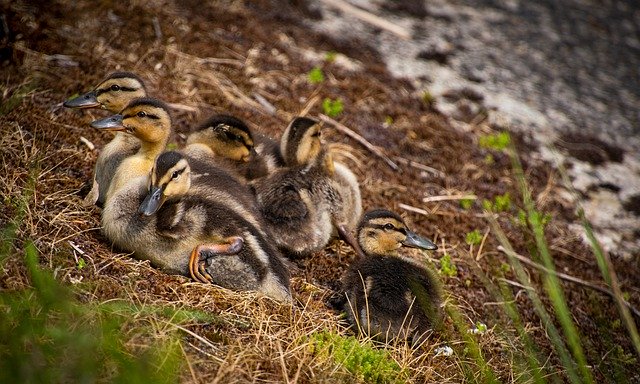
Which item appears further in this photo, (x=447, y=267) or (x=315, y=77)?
(x=315, y=77)

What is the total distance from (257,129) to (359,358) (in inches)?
117

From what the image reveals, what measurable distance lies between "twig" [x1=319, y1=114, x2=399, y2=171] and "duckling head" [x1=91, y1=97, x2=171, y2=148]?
8.04 feet

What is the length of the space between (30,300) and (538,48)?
8154 millimetres

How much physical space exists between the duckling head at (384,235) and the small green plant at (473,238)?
1.15m

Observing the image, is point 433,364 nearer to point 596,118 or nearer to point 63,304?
point 63,304

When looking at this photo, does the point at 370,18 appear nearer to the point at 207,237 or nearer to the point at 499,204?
the point at 499,204

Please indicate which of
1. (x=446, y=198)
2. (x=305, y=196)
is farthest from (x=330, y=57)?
(x=305, y=196)

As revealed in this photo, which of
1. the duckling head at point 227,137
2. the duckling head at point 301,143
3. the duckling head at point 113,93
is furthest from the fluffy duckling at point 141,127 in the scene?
the duckling head at point 301,143

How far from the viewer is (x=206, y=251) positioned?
4.12 meters

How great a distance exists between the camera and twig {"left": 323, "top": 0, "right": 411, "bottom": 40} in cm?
911

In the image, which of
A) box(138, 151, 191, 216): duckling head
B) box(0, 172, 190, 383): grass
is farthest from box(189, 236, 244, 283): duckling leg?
box(0, 172, 190, 383): grass

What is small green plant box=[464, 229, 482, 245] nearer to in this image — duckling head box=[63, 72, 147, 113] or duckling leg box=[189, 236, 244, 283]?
duckling leg box=[189, 236, 244, 283]

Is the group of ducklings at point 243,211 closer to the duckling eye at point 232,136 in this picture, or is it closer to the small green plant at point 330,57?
the duckling eye at point 232,136

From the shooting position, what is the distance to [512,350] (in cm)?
457
